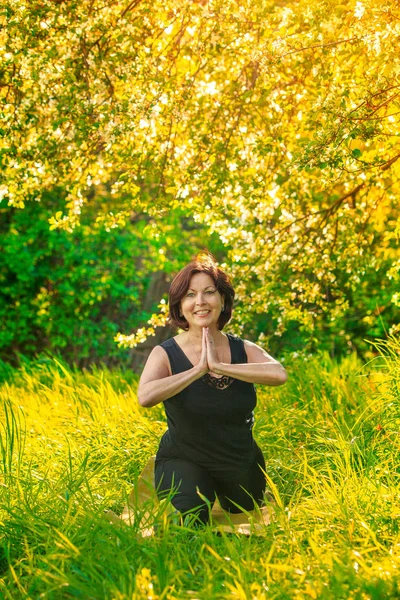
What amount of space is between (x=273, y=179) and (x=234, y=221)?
1.82 feet

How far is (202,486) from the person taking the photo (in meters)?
3.98

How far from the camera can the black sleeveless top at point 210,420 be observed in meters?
3.98

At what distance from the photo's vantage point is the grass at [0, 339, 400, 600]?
302 centimetres

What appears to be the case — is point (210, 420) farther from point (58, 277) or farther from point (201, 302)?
point (58, 277)

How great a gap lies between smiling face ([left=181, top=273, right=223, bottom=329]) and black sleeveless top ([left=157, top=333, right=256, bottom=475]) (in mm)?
182

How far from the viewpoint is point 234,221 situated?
6754 mm

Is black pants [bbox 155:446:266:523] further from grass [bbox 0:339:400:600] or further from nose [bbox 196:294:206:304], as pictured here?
nose [bbox 196:294:206:304]

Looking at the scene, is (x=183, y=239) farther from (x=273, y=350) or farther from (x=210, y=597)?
(x=210, y=597)

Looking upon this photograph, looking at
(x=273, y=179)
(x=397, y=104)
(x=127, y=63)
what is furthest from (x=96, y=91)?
(x=397, y=104)

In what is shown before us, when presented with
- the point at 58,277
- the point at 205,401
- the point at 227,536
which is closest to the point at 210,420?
the point at 205,401

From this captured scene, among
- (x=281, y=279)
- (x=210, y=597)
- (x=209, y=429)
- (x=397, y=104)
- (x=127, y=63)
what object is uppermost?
(x=127, y=63)

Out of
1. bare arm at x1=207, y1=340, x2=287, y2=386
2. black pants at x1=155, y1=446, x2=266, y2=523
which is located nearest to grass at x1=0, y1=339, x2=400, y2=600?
black pants at x1=155, y1=446, x2=266, y2=523

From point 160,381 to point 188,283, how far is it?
526 mm

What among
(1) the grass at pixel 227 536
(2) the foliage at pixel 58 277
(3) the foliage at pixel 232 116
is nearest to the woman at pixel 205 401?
(1) the grass at pixel 227 536
